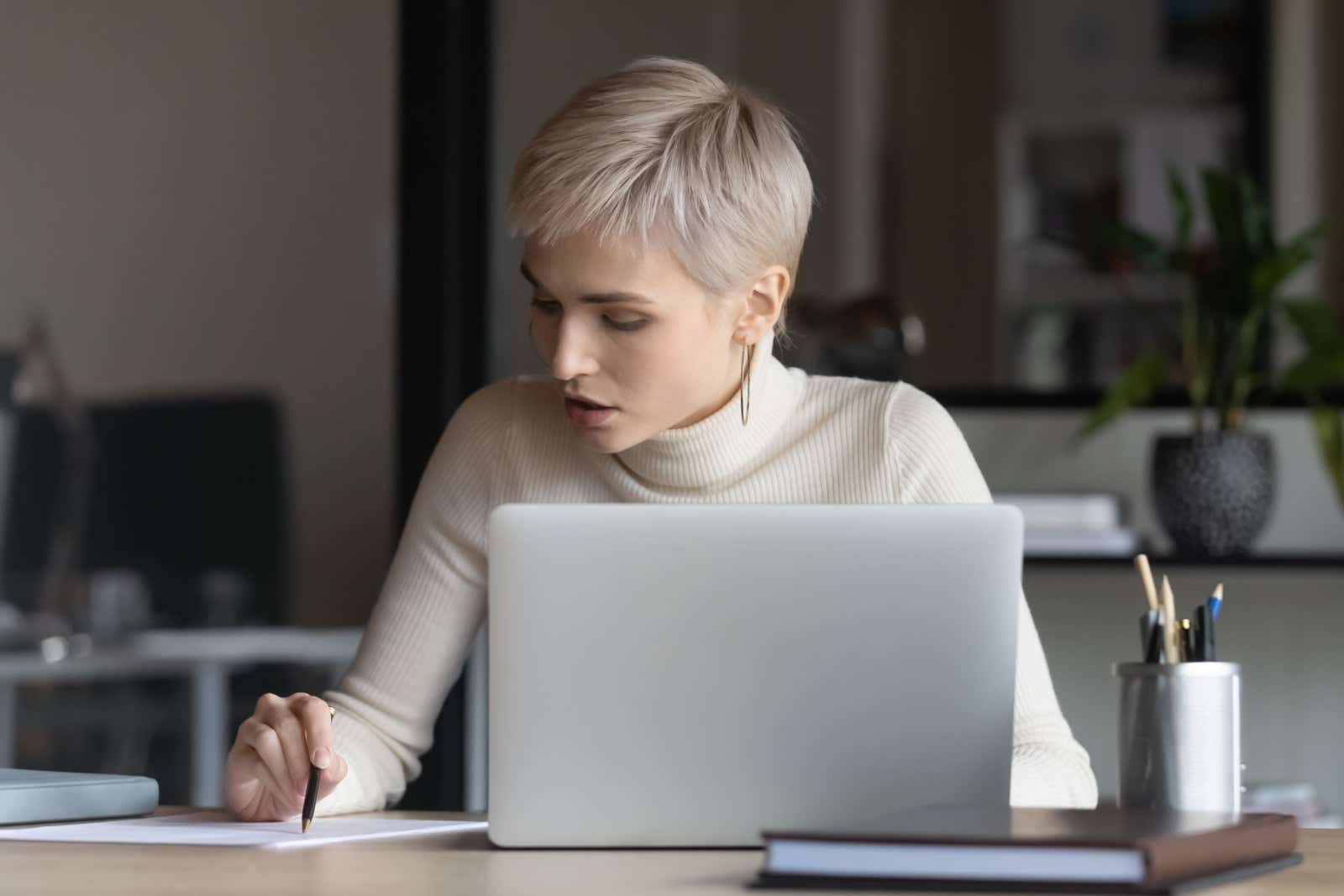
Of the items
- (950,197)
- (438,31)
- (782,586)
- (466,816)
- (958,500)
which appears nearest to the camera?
(782,586)

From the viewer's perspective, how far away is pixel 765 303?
145cm

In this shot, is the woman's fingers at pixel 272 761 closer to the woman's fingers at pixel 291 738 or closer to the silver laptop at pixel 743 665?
the woman's fingers at pixel 291 738

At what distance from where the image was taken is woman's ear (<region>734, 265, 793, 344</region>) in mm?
1429

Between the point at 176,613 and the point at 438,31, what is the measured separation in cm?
107

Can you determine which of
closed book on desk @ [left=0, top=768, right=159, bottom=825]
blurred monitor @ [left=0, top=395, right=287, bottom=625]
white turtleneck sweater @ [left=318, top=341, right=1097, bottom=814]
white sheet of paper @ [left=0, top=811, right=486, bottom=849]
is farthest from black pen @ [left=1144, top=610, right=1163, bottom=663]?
blurred monitor @ [left=0, top=395, right=287, bottom=625]

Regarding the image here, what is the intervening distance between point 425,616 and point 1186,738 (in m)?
0.65

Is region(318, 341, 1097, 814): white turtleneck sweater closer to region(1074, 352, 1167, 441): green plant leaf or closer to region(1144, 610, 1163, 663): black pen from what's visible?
region(1144, 610, 1163, 663): black pen

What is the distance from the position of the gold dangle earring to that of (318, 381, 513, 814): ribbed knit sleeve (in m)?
0.21

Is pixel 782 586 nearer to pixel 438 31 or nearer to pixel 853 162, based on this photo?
pixel 438 31

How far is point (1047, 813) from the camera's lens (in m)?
0.95

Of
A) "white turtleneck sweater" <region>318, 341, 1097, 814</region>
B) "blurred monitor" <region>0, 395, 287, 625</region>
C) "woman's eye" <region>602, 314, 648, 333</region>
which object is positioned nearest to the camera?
"woman's eye" <region>602, 314, 648, 333</region>

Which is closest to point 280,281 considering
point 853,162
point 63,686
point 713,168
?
point 63,686

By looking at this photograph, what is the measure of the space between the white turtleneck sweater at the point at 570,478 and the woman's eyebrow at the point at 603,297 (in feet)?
0.53

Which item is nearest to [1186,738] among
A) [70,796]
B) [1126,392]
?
[70,796]
